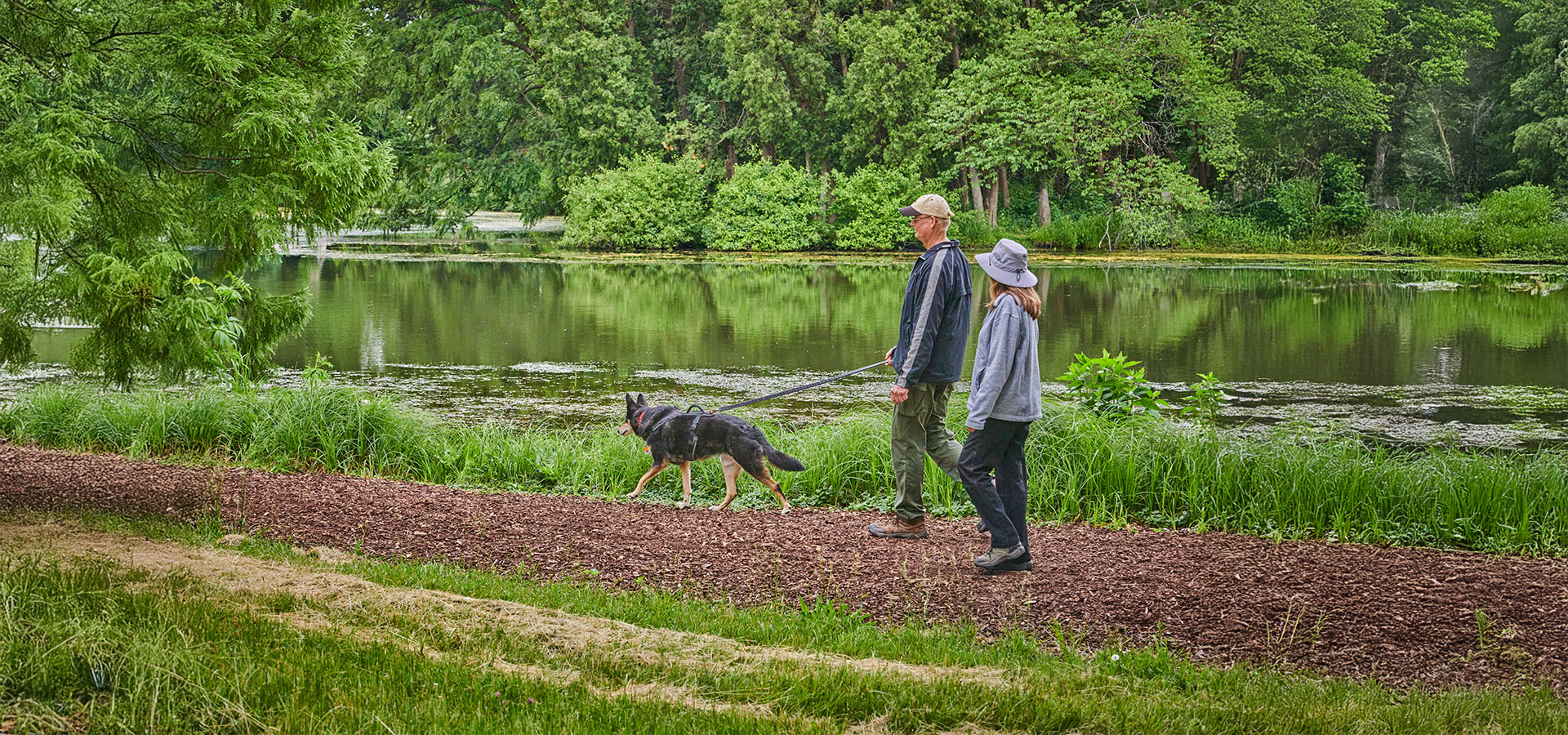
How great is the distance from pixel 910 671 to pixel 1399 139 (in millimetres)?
40402

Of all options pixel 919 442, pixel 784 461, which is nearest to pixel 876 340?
pixel 784 461

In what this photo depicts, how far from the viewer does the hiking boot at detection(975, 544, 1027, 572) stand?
19.3ft

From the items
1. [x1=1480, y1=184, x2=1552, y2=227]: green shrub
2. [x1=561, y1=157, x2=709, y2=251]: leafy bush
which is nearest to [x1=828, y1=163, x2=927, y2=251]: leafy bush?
[x1=561, y1=157, x2=709, y2=251]: leafy bush

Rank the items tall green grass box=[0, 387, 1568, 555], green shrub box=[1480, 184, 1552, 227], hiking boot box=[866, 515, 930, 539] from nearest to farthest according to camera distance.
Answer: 1. hiking boot box=[866, 515, 930, 539]
2. tall green grass box=[0, 387, 1568, 555]
3. green shrub box=[1480, 184, 1552, 227]

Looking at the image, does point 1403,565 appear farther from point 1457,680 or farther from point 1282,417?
point 1282,417

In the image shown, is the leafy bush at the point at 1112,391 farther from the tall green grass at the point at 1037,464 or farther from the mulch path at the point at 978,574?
the mulch path at the point at 978,574

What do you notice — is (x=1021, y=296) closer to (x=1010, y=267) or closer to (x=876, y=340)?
(x=1010, y=267)

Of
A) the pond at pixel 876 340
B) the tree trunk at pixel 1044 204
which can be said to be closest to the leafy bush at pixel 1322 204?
the pond at pixel 876 340

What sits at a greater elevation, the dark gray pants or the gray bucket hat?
the gray bucket hat

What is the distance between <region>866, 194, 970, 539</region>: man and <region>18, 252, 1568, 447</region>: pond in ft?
15.3

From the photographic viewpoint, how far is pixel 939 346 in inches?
251

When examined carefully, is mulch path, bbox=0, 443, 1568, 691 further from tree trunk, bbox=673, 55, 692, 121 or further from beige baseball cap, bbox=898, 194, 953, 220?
tree trunk, bbox=673, 55, 692, 121

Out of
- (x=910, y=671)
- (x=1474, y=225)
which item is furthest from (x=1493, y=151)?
(x=910, y=671)

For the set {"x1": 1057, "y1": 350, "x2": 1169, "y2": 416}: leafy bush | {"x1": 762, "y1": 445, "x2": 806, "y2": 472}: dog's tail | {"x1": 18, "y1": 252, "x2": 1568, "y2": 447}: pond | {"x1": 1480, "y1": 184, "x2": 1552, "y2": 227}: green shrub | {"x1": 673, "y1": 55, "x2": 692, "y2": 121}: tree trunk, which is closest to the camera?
{"x1": 762, "y1": 445, "x2": 806, "y2": 472}: dog's tail
